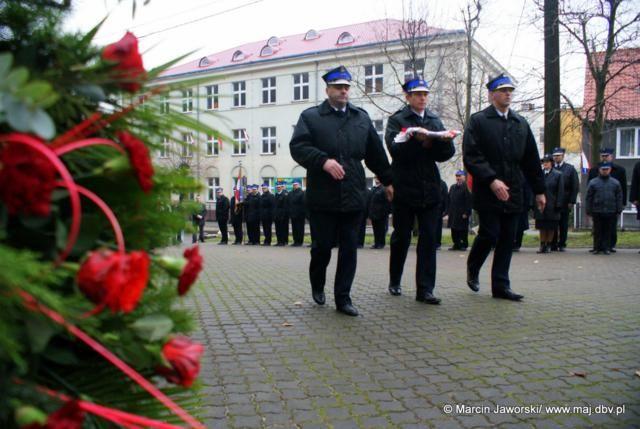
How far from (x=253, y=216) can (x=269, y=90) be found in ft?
95.0

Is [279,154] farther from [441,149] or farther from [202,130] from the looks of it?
[202,130]

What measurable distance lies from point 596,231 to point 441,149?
28.9 feet

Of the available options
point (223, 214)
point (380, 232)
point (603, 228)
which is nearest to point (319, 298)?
point (603, 228)

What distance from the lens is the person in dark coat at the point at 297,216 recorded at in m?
19.0

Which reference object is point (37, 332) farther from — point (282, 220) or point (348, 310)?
point (282, 220)

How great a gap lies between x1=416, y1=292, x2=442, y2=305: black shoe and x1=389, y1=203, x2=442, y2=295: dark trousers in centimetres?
4

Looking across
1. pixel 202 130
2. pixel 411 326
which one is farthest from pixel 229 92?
pixel 411 326

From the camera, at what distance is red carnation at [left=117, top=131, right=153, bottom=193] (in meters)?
1.08

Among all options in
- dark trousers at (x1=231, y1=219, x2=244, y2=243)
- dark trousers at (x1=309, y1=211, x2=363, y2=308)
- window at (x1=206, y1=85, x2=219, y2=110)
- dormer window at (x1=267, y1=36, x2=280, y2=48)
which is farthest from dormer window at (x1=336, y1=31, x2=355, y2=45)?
window at (x1=206, y1=85, x2=219, y2=110)

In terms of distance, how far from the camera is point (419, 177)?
5645 millimetres

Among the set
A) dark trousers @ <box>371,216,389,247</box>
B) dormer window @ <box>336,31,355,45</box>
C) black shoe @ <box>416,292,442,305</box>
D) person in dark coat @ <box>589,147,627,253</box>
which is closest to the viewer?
black shoe @ <box>416,292,442,305</box>

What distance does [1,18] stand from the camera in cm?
118

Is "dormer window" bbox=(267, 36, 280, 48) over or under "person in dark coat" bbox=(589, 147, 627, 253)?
over

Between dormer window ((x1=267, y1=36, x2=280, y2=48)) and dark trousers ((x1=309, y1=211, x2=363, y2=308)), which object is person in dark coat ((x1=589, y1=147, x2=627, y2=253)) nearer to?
dark trousers ((x1=309, y1=211, x2=363, y2=308))
